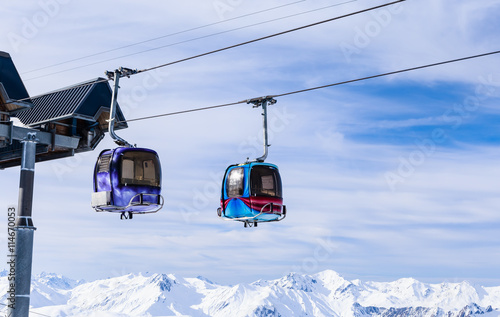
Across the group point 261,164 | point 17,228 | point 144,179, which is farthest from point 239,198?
point 17,228

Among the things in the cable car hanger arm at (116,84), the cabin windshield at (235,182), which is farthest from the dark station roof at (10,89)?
the cabin windshield at (235,182)

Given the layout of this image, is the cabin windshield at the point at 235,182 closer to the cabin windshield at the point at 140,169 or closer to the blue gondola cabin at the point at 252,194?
the blue gondola cabin at the point at 252,194

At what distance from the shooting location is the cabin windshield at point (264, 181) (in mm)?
21750

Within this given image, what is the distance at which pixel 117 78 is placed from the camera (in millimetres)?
21891

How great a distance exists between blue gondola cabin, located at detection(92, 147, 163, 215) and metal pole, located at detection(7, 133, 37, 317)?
120 inches

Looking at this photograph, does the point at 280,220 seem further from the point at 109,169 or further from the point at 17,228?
the point at 17,228

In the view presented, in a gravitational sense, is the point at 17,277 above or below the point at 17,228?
below

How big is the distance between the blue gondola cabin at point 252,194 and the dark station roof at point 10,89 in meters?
8.49

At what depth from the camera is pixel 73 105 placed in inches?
1024

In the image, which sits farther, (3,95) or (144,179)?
(3,95)

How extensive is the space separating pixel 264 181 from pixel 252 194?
63cm

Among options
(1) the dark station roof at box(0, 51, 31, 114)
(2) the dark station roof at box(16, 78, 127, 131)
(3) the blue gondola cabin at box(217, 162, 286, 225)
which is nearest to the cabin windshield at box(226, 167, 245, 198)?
(3) the blue gondola cabin at box(217, 162, 286, 225)

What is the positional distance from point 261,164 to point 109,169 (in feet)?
15.5

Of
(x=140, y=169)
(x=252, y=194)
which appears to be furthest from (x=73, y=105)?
(x=252, y=194)
